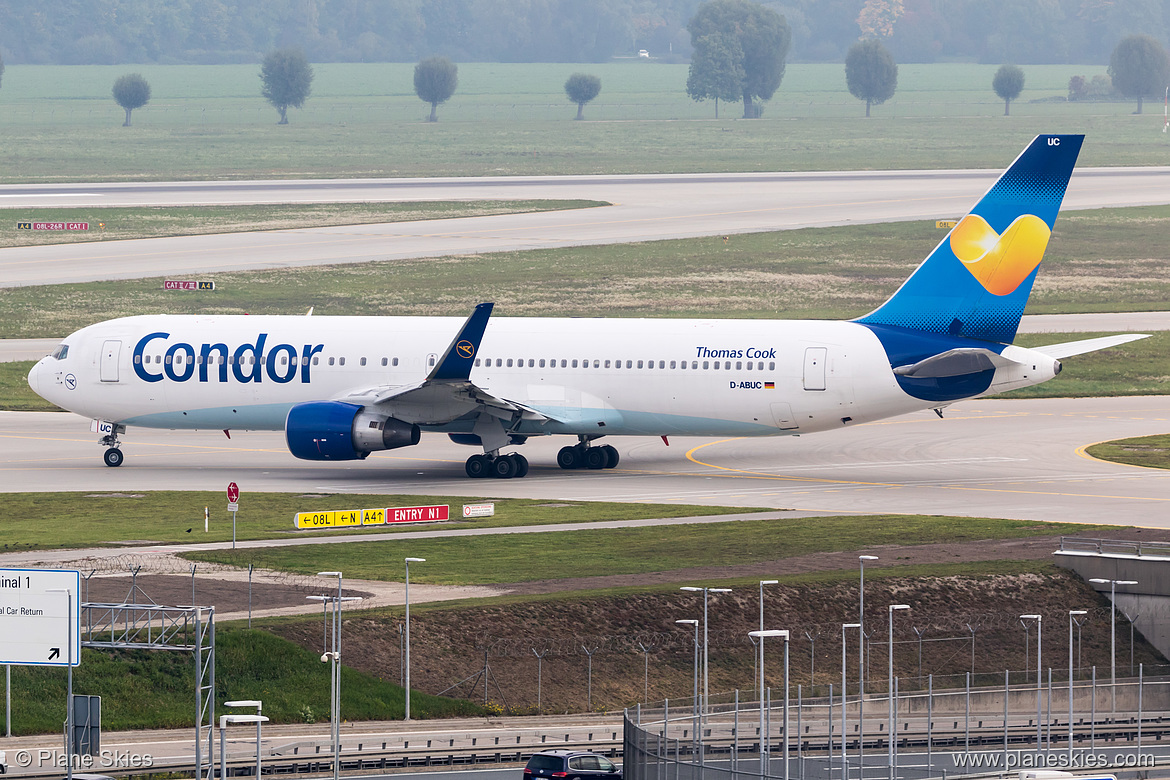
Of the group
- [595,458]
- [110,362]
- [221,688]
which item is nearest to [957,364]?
[595,458]

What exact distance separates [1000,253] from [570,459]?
17.7 metres

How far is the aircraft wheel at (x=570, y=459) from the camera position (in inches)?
2827

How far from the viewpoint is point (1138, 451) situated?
75125 mm

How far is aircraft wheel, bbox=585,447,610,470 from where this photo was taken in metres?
71.8

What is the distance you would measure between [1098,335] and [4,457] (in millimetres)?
59928

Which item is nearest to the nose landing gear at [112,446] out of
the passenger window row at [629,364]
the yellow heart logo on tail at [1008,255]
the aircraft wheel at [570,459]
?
the passenger window row at [629,364]

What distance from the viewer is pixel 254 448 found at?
77.8 metres

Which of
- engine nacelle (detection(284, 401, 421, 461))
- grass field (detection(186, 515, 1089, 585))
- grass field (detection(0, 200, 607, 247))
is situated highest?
grass field (detection(0, 200, 607, 247))

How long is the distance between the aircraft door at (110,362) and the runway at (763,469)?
351 cm

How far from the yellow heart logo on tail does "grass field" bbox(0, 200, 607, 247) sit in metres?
94.0

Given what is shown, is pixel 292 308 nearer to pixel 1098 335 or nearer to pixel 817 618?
pixel 1098 335

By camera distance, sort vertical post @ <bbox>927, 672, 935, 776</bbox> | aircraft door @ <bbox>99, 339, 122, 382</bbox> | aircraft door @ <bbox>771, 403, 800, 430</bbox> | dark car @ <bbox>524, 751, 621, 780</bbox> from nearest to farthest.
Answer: dark car @ <bbox>524, 751, 621, 780</bbox>, vertical post @ <bbox>927, 672, 935, 776</bbox>, aircraft door @ <bbox>771, 403, 800, 430</bbox>, aircraft door @ <bbox>99, 339, 122, 382</bbox>

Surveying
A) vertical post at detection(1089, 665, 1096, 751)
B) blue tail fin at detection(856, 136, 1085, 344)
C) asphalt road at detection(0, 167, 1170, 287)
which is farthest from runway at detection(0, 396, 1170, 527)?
asphalt road at detection(0, 167, 1170, 287)

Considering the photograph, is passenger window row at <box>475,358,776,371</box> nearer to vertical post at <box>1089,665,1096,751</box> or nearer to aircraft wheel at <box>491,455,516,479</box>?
aircraft wheel at <box>491,455,516,479</box>
